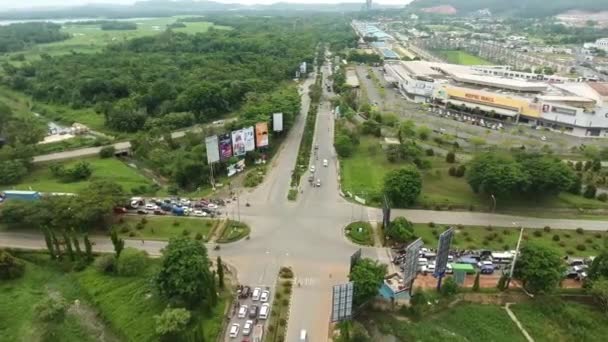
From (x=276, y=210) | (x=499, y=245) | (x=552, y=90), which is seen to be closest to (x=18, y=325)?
(x=276, y=210)

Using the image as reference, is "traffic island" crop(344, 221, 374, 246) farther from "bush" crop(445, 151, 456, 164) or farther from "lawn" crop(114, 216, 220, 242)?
"bush" crop(445, 151, 456, 164)

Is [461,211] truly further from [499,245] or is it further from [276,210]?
[276,210]

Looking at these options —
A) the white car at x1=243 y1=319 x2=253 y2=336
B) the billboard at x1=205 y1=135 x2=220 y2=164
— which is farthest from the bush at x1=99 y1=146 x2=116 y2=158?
the white car at x1=243 y1=319 x2=253 y2=336

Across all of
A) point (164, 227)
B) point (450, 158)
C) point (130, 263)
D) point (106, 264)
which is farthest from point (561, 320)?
point (106, 264)

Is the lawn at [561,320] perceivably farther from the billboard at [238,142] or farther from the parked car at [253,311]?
the billboard at [238,142]

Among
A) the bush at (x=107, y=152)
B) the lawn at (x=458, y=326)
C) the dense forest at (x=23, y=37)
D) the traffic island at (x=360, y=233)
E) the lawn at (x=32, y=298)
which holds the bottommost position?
the lawn at (x=32, y=298)

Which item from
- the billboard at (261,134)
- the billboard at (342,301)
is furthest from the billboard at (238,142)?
the billboard at (342,301)
